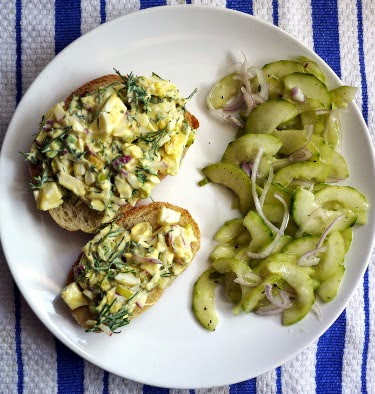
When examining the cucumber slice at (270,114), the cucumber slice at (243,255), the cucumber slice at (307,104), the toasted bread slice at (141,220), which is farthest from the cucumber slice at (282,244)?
the cucumber slice at (307,104)

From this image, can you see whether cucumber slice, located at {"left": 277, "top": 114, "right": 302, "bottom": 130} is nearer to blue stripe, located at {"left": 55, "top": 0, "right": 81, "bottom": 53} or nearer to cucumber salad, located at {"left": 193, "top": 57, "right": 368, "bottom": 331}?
cucumber salad, located at {"left": 193, "top": 57, "right": 368, "bottom": 331}

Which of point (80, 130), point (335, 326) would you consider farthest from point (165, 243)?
point (335, 326)

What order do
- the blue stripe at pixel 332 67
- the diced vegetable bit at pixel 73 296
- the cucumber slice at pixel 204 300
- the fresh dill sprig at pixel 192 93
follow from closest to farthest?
the diced vegetable bit at pixel 73 296 < the fresh dill sprig at pixel 192 93 < the cucumber slice at pixel 204 300 < the blue stripe at pixel 332 67

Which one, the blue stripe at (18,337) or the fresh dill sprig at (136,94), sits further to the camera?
the blue stripe at (18,337)

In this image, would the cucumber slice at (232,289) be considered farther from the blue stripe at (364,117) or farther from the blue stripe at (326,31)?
the blue stripe at (326,31)

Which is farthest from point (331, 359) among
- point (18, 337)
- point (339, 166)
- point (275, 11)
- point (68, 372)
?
point (275, 11)

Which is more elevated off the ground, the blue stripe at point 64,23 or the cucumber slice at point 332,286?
the blue stripe at point 64,23
